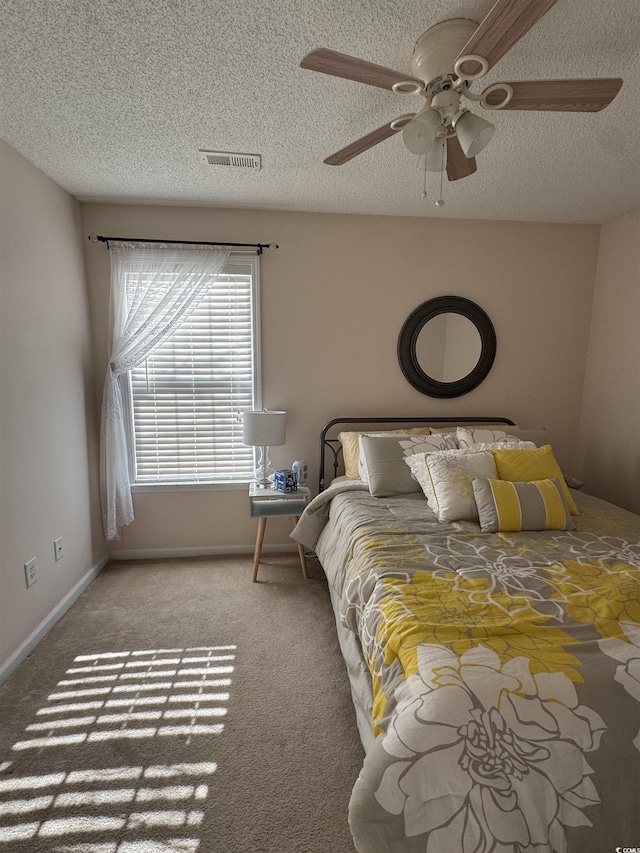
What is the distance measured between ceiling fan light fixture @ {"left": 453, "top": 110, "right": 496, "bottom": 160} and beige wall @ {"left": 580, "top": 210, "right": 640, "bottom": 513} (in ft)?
7.75

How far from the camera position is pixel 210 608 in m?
2.63

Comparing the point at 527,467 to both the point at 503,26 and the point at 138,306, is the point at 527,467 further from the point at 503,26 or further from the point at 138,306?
the point at 138,306

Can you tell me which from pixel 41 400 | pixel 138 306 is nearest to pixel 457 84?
pixel 138 306

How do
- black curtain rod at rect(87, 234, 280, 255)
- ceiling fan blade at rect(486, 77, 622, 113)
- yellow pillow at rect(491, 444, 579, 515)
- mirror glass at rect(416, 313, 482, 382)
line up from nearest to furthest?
ceiling fan blade at rect(486, 77, 622, 113)
yellow pillow at rect(491, 444, 579, 515)
black curtain rod at rect(87, 234, 280, 255)
mirror glass at rect(416, 313, 482, 382)

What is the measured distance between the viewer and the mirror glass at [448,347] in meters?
3.33

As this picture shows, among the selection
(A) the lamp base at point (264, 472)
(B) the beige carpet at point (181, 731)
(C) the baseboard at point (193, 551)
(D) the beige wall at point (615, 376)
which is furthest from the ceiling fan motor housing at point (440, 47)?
(C) the baseboard at point (193, 551)

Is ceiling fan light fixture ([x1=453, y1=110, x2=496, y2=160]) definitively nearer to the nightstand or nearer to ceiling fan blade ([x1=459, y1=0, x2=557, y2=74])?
ceiling fan blade ([x1=459, y1=0, x2=557, y2=74])

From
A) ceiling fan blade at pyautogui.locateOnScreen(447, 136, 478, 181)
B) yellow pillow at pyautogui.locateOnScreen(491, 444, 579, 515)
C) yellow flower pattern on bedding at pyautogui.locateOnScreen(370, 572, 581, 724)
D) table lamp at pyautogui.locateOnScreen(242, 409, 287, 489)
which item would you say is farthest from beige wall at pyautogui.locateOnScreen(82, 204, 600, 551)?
yellow flower pattern on bedding at pyautogui.locateOnScreen(370, 572, 581, 724)

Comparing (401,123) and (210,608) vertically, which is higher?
(401,123)

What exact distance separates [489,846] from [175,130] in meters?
2.84

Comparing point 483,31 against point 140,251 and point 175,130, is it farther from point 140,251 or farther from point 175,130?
point 140,251

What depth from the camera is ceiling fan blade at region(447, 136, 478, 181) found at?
5.53 feet

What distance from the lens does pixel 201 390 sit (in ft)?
10.6

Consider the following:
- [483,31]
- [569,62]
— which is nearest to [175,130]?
[483,31]
